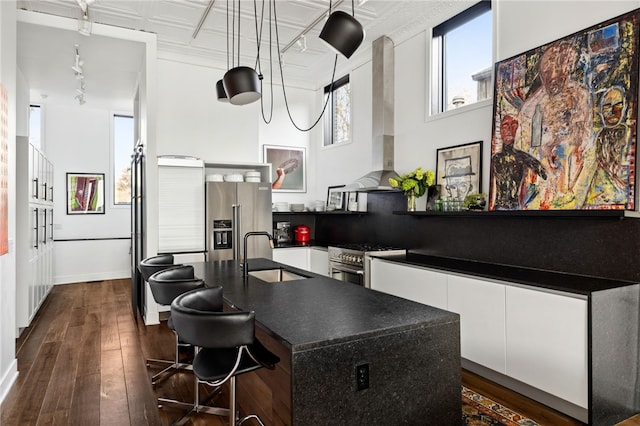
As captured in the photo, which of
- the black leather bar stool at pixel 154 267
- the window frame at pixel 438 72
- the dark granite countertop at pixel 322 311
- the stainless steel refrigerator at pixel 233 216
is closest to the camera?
the dark granite countertop at pixel 322 311

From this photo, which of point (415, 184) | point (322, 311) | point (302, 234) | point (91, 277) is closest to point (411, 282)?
point (415, 184)

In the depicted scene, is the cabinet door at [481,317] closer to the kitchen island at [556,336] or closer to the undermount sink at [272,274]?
the kitchen island at [556,336]

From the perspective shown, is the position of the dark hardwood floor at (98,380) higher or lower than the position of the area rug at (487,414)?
lower

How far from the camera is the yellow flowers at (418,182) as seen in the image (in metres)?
4.43

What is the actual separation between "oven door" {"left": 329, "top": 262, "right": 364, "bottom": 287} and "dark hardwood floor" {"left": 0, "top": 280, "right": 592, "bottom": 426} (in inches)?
67.1

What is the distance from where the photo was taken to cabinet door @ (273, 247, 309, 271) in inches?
236

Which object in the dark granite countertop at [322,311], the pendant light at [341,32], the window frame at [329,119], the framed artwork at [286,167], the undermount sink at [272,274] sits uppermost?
the window frame at [329,119]

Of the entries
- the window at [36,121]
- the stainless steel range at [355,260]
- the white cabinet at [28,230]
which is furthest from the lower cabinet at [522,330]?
the window at [36,121]

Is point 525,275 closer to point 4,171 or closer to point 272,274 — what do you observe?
point 272,274

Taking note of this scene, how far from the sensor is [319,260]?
5.95 meters

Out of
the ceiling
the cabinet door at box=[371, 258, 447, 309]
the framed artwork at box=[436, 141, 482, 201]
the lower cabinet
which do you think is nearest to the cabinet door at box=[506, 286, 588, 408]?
the lower cabinet

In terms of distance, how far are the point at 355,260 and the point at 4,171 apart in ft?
11.4

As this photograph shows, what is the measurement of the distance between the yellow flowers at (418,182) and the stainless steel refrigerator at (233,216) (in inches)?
87.6

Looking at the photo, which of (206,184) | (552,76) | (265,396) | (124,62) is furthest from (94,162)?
(552,76)
